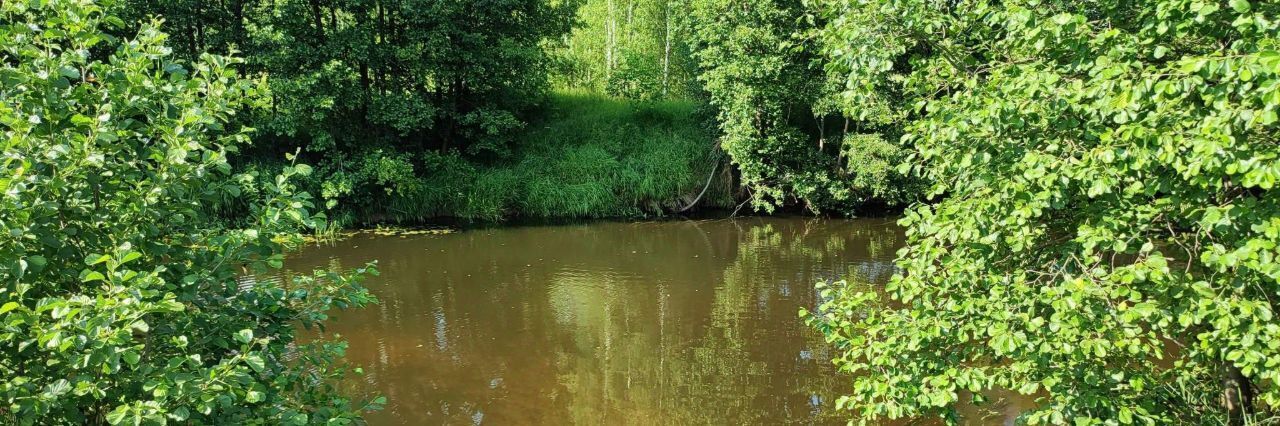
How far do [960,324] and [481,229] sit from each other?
13.8 m

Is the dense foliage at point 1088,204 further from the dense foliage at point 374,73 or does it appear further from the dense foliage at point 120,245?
the dense foliage at point 374,73

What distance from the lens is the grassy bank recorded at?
54.9 ft

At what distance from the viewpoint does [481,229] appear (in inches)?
664

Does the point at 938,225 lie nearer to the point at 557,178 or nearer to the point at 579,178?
the point at 579,178

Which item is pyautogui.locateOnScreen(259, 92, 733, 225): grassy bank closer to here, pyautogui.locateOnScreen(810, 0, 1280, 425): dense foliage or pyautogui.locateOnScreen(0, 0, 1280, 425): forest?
pyautogui.locateOnScreen(0, 0, 1280, 425): forest

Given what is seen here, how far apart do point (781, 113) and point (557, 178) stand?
581 centimetres

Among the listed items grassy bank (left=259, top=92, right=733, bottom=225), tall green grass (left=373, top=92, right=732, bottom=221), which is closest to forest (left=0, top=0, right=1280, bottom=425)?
grassy bank (left=259, top=92, right=733, bottom=225)

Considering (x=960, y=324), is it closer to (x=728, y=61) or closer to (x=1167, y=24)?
(x=1167, y=24)

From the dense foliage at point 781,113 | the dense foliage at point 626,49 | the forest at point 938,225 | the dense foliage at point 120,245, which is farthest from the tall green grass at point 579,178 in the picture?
the dense foliage at point 120,245

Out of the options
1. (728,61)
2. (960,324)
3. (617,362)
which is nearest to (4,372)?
(960,324)

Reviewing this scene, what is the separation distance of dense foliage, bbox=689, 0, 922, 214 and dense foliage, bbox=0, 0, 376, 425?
12.6 metres

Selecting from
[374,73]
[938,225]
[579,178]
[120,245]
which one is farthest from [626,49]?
[120,245]

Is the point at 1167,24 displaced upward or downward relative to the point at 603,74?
downward

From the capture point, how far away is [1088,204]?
12.4 ft
